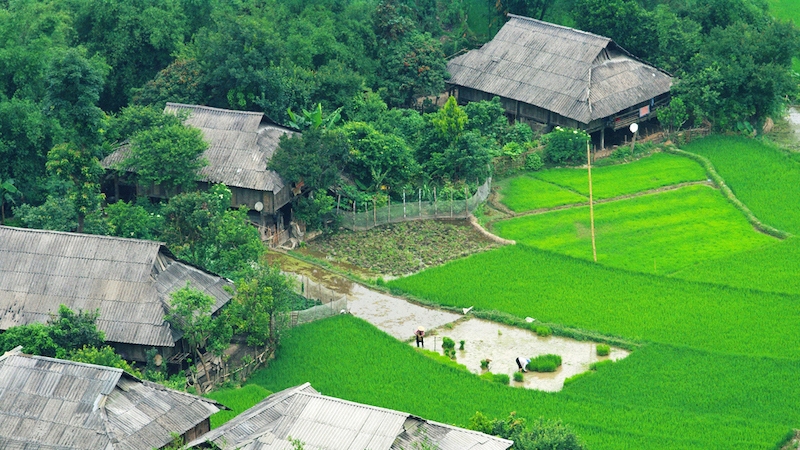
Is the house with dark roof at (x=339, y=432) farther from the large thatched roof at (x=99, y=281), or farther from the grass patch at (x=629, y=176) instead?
the grass patch at (x=629, y=176)

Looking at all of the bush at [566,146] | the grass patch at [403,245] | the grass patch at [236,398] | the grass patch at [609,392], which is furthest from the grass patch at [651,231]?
the grass patch at [236,398]

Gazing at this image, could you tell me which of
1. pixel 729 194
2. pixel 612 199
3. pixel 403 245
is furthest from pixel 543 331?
pixel 729 194

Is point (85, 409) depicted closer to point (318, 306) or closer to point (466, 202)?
point (318, 306)

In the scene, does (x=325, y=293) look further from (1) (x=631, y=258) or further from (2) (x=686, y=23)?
(2) (x=686, y=23)

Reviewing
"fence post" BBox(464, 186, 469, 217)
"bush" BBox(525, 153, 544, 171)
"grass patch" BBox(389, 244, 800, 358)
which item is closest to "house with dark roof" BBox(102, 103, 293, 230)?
"grass patch" BBox(389, 244, 800, 358)

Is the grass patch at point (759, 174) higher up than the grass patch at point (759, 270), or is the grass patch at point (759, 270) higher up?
the grass patch at point (759, 174)

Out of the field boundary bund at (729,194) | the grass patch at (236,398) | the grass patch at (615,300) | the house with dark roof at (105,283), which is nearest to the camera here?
the grass patch at (236,398)
